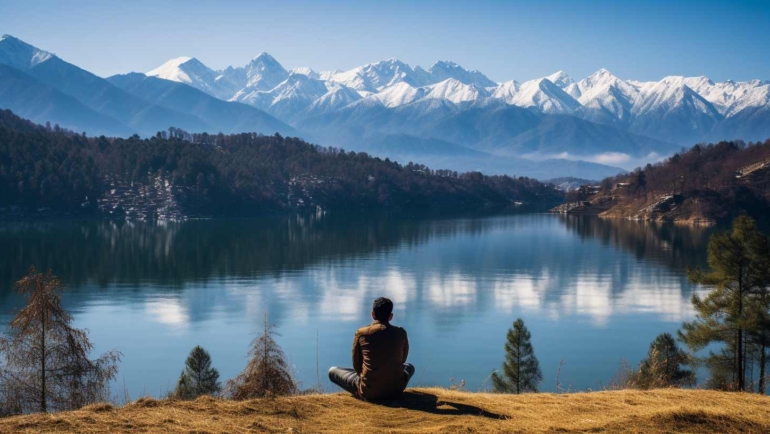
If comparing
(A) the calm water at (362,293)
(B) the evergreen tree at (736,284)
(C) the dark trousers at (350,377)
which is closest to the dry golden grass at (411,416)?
(C) the dark trousers at (350,377)

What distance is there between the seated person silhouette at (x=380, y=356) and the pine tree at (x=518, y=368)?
1840 cm

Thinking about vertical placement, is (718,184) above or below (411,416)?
above

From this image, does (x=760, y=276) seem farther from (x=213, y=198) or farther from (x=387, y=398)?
(x=213, y=198)

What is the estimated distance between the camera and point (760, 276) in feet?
96.3

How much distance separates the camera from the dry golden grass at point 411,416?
40.5 ft

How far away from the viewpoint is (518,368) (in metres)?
32.0

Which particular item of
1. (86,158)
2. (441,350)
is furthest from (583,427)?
(86,158)

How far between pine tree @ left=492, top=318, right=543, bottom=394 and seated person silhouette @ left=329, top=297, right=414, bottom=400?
18.4 meters

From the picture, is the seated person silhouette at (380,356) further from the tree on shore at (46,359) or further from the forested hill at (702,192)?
the forested hill at (702,192)

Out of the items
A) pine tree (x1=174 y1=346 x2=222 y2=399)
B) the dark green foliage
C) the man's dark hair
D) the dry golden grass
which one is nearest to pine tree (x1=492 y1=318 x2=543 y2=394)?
pine tree (x1=174 y1=346 x2=222 y2=399)

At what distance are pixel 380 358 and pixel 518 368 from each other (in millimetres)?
19076

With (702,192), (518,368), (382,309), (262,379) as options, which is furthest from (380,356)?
(702,192)

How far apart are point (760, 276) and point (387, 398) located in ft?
68.0

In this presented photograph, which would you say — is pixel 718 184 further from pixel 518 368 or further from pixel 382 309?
pixel 382 309
